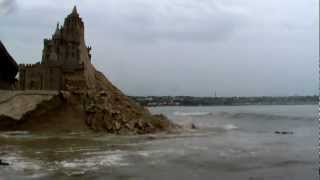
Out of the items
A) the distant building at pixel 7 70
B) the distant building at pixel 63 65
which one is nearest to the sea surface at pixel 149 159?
the distant building at pixel 63 65

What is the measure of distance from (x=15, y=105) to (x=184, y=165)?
70.2 ft

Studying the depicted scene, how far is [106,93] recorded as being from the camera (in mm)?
43000

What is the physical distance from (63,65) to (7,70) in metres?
11.0

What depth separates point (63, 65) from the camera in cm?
4272

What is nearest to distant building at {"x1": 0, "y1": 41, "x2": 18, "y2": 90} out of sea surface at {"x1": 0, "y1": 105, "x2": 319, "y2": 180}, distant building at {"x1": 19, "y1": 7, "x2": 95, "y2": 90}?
distant building at {"x1": 19, "y1": 7, "x2": 95, "y2": 90}

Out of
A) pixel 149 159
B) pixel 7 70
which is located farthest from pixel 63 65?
pixel 149 159

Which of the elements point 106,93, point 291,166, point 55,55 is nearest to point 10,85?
point 55,55

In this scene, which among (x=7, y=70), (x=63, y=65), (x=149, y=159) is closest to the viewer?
(x=149, y=159)

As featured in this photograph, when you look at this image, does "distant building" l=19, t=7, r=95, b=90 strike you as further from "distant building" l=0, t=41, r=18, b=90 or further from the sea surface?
the sea surface

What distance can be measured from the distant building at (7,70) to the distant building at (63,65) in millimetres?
4327

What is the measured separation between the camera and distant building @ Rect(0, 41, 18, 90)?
4874 centimetres

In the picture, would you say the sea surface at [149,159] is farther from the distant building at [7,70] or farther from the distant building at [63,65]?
the distant building at [7,70]

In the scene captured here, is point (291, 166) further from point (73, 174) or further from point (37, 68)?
point (37, 68)

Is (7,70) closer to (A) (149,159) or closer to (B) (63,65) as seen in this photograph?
(B) (63,65)
